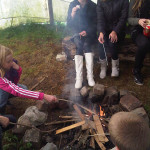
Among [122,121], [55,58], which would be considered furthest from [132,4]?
[122,121]

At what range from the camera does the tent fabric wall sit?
273 inches

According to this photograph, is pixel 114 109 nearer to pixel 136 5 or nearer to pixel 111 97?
pixel 111 97

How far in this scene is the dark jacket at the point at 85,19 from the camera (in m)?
3.75

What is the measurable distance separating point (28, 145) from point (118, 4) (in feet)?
10.3

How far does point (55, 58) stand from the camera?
502 cm

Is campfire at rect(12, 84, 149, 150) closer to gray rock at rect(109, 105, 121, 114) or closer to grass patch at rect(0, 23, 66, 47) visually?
gray rock at rect(109, 105, 121, 114)

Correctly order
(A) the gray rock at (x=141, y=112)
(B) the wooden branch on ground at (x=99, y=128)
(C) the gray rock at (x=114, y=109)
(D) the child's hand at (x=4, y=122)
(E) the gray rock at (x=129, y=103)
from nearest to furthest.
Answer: (D) the child's hand at (x=4, y=122)
(B) the wooden branch on ground at (x=99, y=128)
(A) the gray rock at (x=141, y=112)
(E) the gray rock at (x=129, y=103)
(C) the gray rock at (x=114, y=109)

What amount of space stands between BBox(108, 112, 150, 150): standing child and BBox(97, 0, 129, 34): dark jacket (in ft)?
8.06

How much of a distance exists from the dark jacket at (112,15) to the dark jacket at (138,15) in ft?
0.59

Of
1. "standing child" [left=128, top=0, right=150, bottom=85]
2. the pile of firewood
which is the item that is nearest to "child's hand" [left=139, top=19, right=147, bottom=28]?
"standing child" [left=128, top=0, right=150, bottom=85]

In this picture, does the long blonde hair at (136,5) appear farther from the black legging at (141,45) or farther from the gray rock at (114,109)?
the gray rock at (114,109)

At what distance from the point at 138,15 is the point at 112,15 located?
21.9 inches

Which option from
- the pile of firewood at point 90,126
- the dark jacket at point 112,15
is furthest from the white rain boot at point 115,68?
the pile of firewood at point 90,126

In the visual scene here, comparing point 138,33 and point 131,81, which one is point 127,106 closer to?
point 131,81
